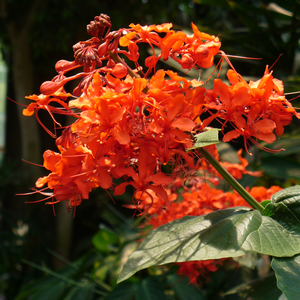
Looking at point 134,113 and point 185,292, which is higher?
point 134,113

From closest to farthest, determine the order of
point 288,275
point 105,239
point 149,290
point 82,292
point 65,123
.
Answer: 1. point 288,275
2. point 149,290
3. point 82,292
4. point 105,239
5. point 65,123

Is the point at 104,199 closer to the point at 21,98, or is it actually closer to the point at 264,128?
the point at 21,98

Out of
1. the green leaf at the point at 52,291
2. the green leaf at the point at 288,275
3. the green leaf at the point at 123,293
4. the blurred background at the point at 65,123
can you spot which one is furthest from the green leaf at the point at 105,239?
the green leaf at the point at 288,275

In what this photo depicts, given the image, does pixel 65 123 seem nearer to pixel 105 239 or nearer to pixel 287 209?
pixel 105 239

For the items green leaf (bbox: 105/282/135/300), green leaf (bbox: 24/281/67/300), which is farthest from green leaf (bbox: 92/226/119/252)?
green leaf (bbox: 105/282/135/300)

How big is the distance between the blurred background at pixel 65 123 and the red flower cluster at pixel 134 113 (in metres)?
0.69

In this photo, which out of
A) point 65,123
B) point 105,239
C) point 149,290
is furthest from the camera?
point 65,123

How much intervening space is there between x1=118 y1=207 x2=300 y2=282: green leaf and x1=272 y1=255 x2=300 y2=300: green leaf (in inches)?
0.5

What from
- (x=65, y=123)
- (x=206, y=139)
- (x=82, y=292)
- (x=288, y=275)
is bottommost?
(x=82, y=292)

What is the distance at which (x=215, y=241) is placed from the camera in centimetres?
43

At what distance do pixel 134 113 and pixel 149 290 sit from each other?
2.65ft

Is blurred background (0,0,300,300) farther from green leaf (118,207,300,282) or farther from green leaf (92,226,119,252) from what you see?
green leaf (118,207,300,282)

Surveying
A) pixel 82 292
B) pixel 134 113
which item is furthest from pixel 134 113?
pixel 82 292

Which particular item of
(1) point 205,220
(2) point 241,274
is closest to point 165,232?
(1) point 205,220
